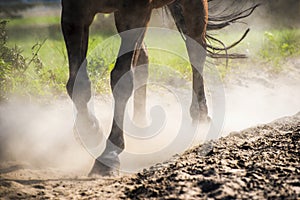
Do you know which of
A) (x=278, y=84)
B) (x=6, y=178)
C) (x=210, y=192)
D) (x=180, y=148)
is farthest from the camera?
(x=278, y=84)

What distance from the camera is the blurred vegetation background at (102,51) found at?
5785 millimetres

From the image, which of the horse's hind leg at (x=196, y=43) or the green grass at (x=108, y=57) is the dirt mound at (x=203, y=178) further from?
the green grass at (x=108, y=57)

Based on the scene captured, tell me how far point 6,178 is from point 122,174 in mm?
766

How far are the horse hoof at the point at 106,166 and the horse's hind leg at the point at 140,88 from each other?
1.47m

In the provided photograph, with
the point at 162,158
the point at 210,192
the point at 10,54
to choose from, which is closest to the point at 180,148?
the point at 162,158

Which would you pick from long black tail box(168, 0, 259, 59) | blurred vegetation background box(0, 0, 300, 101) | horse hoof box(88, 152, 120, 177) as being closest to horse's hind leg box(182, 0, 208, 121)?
long black tail box(168, 0, 259, 59)

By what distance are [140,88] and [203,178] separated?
253 centimetres

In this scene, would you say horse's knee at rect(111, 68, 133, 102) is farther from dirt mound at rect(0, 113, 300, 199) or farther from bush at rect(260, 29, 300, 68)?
bush at rect(260, 29, 300, 68)

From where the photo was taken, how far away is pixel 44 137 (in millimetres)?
4410

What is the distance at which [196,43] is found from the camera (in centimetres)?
527

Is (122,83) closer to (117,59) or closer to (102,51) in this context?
(117,59)

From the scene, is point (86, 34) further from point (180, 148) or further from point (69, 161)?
point (180, 148)

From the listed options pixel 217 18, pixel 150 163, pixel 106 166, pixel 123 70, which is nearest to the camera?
pixel 106 166

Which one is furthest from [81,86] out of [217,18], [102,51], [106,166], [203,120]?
[102,51]
